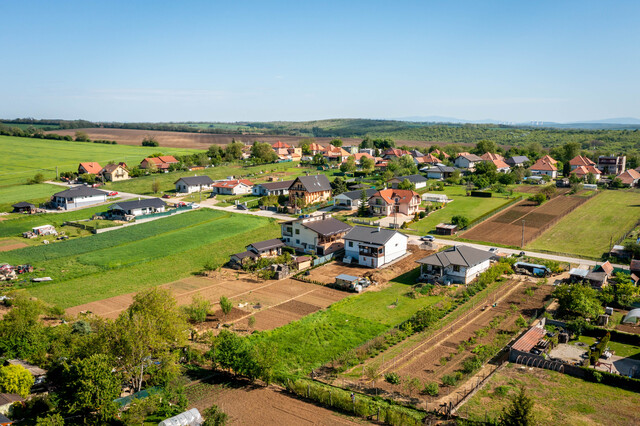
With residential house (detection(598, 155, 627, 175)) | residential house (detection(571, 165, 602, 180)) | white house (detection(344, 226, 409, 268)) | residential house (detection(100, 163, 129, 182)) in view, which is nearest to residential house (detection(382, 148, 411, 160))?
residential house (detection(571, 165, 602, 180))

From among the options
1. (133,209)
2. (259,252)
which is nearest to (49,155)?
(133,209)

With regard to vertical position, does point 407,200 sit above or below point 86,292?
above

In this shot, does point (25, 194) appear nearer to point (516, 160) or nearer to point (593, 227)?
point (593, 227)

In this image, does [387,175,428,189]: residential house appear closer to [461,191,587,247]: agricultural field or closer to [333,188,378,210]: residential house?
[333,188,378,210]: residential house

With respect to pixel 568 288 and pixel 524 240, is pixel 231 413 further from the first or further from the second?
pixel 524 240

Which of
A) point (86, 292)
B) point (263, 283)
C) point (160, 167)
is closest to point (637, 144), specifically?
point (160, 167)

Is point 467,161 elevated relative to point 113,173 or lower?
elevated
